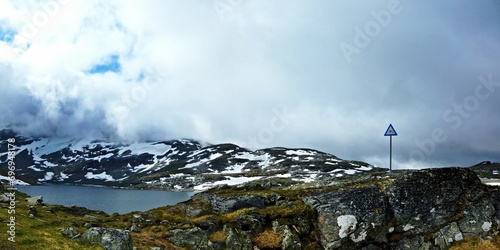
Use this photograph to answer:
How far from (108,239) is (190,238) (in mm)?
8940

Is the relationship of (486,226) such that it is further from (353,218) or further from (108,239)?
(108,239)

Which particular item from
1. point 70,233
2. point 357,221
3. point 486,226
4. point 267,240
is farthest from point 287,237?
point 486,226

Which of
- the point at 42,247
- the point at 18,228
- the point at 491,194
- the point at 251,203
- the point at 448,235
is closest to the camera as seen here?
the point at 42,247

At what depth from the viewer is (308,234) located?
36688 mm

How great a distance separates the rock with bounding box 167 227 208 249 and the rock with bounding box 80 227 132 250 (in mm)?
6272

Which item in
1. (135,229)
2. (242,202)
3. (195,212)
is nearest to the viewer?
(135,229)

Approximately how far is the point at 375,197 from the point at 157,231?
24228mm

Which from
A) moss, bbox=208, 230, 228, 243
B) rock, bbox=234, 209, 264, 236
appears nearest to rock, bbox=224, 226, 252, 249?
moss, bbox=208, 230, 228, 243

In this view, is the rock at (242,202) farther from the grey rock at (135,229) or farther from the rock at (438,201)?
the rock at (438,201)

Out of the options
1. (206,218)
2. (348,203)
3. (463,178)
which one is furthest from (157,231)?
(463,178)

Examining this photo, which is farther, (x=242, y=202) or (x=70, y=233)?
(x=242, y=202)

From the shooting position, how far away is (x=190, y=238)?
34344 millimetres

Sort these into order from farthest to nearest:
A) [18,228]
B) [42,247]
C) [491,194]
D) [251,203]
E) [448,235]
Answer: [251,203], [491,194], [448,235], [18,228], [42,247]

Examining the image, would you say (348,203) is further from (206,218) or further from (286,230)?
(206,218)
